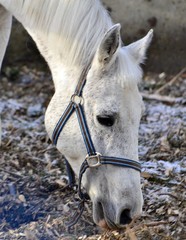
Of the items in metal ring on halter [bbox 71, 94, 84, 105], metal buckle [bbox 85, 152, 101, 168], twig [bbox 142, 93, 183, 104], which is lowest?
twig [bbox 142, 93, 183, 104]

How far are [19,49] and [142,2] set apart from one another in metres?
1.42

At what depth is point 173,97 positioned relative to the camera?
5.71m

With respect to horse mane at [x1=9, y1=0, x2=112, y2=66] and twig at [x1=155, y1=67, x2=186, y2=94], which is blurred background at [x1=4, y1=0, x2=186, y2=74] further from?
horse mane at [x1=9, y1=0, x2=112, y2=66]

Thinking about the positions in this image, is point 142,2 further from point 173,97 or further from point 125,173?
point 125,173

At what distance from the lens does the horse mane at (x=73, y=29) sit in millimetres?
3016

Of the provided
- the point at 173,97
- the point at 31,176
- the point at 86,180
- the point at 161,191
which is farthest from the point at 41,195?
the point at 173,97

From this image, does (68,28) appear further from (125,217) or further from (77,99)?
(125,217)

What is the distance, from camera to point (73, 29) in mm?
3047

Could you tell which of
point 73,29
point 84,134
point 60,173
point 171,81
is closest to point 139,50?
point 73,29

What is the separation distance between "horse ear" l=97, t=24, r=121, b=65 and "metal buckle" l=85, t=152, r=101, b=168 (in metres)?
0.46

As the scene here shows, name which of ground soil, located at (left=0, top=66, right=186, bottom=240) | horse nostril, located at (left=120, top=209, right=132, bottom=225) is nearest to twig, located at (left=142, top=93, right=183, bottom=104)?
ground soil, located at (left=0, top=66, right=186, bottom=240)

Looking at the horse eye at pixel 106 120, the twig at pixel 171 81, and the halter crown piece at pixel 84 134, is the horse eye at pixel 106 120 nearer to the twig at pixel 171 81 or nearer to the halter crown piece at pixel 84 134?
the halter crown piece at pixel 84 134

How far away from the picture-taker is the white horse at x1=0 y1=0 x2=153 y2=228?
2906mm

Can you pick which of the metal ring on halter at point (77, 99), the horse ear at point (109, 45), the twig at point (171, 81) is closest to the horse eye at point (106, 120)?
the metal ring on halter at point (77, 99)
